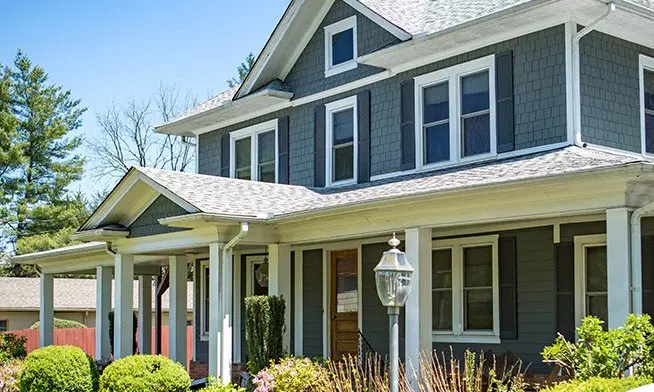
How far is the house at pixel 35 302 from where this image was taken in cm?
4022

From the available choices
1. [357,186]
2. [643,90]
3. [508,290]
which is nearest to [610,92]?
[643,90]

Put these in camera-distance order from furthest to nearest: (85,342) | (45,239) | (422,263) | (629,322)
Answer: (45,239)
(85,342)
(422,263)
(629,322)

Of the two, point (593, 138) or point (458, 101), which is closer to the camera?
point (593, 138)

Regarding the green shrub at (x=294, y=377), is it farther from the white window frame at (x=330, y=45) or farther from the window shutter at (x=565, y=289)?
the white window frame at (x=330, y=45)

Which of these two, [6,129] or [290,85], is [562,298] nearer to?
[290,85]

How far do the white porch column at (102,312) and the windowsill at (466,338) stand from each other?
7962 mm

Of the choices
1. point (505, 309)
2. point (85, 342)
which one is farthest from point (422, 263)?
point (85, 342)

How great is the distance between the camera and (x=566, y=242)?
13.8 metres

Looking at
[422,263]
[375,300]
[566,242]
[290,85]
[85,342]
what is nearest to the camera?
[422,263]

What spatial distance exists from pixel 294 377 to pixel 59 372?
5.58 m

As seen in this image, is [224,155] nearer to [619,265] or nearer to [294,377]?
[294,377]

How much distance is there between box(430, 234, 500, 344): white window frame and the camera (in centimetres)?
1463

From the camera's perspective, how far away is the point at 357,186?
637 inches

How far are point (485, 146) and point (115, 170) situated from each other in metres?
35.1
